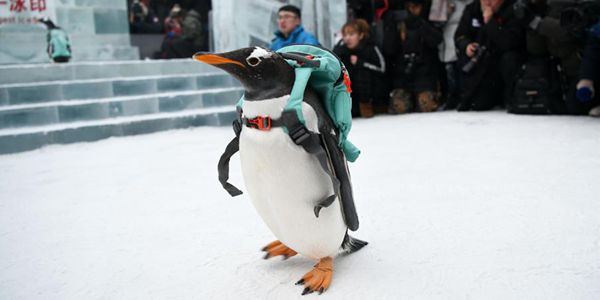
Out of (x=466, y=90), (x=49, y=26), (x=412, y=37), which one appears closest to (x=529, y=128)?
(x=466, y=90)

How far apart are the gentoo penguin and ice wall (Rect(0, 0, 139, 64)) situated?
18.1 ft

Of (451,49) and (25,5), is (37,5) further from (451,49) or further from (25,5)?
(451,49)

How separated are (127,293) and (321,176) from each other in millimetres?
574

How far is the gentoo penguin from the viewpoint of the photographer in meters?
1.06

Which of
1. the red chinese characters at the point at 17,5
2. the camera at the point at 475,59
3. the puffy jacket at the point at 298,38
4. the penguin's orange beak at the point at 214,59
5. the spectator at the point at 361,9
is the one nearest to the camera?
the penguin's orange beak at the point at 214,59

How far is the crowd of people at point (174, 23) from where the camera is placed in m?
6.59

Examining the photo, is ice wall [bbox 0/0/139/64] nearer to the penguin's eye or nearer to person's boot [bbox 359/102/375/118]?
person's boot [bbox 359/102/375/118]

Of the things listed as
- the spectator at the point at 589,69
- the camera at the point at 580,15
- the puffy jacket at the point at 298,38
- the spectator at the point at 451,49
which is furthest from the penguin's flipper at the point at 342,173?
the spectator at the point at 451,49

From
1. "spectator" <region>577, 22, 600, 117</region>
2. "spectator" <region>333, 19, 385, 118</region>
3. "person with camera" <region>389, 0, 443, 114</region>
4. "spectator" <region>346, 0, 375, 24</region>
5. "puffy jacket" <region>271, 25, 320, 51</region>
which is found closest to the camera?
"spectator" <region>577, 22, 600, 117</region>

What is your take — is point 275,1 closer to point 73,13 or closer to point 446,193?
point 73,13

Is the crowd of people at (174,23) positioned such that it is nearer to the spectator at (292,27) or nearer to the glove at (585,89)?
the spectator at (292,27)

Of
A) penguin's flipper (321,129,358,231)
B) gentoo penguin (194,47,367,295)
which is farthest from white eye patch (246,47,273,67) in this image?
penguin's flipper (321,129,358,231)

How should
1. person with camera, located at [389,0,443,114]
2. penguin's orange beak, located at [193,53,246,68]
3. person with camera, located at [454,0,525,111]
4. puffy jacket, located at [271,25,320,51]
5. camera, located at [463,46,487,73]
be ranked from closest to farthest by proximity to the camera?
1. penguin's orange beak, located at [193,53,246,68]
2. puffy jacket, located at [271,25,320,51]
3. person with camera, located at [454,0,525,111]
4. camera, located at [463,46,487,73]
5. person with camera, located at [389,0,443,114]

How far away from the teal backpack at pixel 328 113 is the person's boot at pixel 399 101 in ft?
11.4
